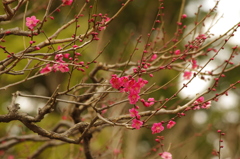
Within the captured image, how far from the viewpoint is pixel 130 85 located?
2145 millimetres

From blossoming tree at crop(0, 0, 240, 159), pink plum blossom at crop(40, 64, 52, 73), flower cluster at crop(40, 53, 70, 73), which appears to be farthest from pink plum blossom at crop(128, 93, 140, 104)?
pink plum blossom at crop(40, 64, 52, 73)

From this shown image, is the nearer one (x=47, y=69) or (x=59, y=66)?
(x=59, y=66)

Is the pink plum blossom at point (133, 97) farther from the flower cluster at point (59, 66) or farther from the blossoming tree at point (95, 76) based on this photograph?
the flower cluster at point (59, 66)

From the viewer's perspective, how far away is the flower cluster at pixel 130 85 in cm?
213

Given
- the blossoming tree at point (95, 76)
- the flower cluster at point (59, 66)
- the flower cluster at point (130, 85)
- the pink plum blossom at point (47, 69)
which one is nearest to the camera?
the flower cluster at point (130, 85)

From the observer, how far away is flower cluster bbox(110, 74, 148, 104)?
2135 mm

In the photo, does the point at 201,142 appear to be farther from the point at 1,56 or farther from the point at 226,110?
the point at 1,56

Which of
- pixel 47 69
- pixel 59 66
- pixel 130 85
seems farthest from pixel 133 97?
pixel 47 69

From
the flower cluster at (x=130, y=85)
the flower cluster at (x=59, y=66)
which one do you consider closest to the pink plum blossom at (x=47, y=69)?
the flower cluster at (x=59, y=66)

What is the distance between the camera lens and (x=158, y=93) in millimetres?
9867

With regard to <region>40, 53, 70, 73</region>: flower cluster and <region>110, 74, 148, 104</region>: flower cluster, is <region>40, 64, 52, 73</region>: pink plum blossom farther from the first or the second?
<region>110, 74, 148, 104</region>: flower cluster

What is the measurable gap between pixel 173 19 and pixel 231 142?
3.98 metres

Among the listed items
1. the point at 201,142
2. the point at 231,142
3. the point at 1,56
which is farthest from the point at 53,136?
the point at 201,142

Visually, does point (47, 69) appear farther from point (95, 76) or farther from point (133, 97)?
point (133, 97)
